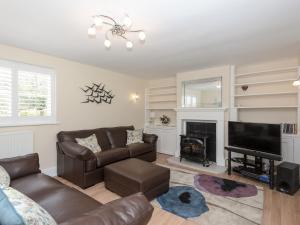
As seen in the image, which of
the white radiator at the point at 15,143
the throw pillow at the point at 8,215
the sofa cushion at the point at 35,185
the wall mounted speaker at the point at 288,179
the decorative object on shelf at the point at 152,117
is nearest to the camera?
the throw pillow at the point at 8,215

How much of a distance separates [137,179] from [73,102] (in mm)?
2368

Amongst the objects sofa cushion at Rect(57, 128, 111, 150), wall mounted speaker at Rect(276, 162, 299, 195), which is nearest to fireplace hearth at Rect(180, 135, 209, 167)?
wall mounted speaker at Rect(276, 162, 299, 195)

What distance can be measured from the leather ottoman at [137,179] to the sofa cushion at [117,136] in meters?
1.29

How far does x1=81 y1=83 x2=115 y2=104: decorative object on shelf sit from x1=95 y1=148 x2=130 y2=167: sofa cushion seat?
1.45m

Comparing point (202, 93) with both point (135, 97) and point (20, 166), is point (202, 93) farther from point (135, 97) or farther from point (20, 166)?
point (20, 166)

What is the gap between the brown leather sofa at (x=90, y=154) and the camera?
9.52 feet

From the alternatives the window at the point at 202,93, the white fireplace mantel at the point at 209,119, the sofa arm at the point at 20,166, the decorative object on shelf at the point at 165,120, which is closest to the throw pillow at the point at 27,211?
the sofa arm at the point at 20,166

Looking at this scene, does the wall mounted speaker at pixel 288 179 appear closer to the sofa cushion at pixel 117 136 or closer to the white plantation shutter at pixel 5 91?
the sofa cushion at pixel 117 136

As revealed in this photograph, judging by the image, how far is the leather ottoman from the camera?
95.3 inches

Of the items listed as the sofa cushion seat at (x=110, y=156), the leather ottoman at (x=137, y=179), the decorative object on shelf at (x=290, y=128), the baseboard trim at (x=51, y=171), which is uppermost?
the decorative object on shelf at (x=290, y=128)

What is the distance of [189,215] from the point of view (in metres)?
2.21

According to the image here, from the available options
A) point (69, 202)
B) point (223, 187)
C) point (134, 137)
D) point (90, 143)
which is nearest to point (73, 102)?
→ point (90, 143)

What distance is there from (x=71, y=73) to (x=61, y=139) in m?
1.42

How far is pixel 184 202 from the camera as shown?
8.18 ft
